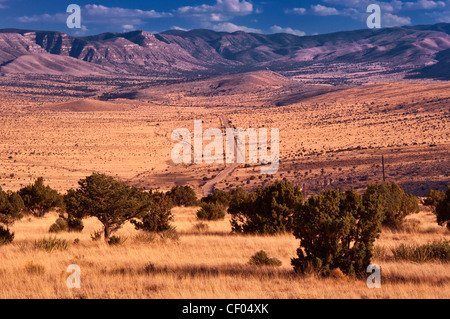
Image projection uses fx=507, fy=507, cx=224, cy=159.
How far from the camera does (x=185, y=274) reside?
1035cm

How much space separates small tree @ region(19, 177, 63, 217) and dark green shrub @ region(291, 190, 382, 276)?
1929 cm

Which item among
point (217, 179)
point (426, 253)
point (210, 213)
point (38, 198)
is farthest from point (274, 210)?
point (217, 179)

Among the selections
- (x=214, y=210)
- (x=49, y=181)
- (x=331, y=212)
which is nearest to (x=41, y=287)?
(x=331, y=212)

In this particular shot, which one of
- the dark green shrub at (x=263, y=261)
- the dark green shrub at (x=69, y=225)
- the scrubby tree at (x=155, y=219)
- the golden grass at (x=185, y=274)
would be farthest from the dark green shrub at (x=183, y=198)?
the dark green shrub at (x=263, y=261)

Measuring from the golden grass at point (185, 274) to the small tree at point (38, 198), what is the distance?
11913 mm

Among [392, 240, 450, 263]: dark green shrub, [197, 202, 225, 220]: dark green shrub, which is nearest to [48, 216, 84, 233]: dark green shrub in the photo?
[197, 202, 225, 220]: dark green shrub

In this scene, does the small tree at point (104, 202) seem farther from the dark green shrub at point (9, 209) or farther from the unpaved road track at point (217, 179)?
the unpaved road track at point (217, 179)

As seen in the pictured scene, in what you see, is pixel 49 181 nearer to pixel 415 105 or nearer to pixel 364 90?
pixel 415 105

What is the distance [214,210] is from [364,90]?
133 m

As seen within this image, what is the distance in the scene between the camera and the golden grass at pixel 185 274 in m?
8.81

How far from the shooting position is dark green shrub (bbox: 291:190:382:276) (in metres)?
10.1

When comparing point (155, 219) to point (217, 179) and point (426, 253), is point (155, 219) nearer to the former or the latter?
point (426, 253)

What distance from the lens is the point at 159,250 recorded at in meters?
13.2

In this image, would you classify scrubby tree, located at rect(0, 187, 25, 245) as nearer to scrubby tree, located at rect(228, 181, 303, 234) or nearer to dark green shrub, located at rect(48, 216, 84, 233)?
dark green shrub, located at rect(48, 216, 84, 233)
